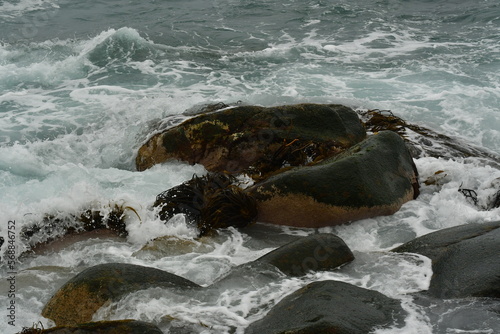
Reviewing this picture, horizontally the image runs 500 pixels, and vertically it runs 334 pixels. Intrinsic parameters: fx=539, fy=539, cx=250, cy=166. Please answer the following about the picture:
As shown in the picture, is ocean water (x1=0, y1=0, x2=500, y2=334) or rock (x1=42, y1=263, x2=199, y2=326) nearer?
rock (x1=42, y1=263, x2=199, y2=326)

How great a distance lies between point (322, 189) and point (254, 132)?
2.19 m

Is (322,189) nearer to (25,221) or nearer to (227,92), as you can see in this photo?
(25,221)

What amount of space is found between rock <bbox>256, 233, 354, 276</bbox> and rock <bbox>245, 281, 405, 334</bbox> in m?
0.55

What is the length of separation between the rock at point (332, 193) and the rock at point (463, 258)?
108cm

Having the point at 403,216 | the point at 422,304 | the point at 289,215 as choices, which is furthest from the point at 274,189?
the point at 422,304

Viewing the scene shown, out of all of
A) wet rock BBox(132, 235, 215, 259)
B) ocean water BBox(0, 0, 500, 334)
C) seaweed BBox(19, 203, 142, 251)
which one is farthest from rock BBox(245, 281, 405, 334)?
seaweed BBox(19, 203, 142, 251)

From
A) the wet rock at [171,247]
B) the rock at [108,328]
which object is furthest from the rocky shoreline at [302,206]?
the wet rock at [171,247]

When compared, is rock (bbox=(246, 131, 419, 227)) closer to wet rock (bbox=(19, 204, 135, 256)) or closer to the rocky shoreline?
the rocky shoreline

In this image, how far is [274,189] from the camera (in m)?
6.84

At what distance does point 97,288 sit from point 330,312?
6.79 ft

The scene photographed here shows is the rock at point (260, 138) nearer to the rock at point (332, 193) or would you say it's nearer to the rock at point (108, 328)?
the rock at point (332, 193)

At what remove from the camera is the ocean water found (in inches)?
197

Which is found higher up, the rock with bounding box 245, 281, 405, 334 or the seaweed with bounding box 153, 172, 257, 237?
the rock with bounding box 245, 281, 405, 334

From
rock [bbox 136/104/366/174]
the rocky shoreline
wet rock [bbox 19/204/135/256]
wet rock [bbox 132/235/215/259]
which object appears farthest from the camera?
rock [bbox 136/104/366/174]
